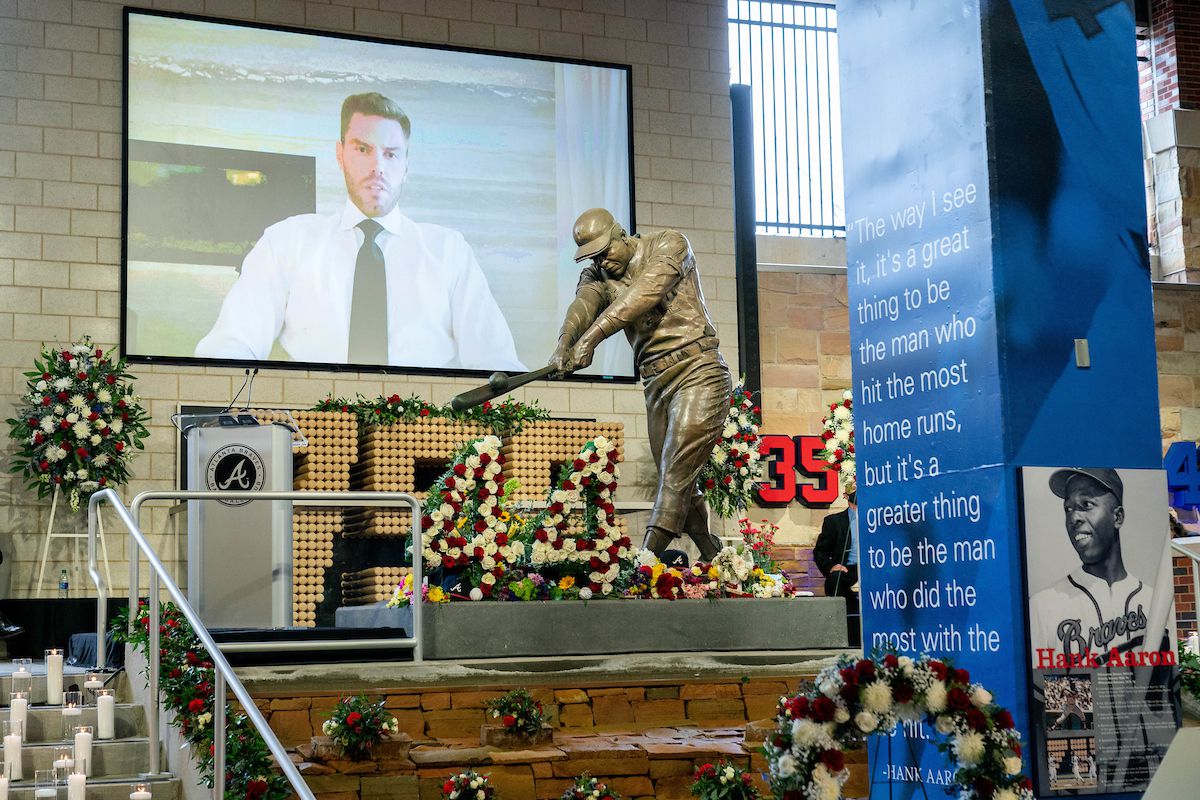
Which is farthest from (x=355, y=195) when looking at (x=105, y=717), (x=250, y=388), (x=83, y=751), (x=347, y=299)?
(x=83, y=751)

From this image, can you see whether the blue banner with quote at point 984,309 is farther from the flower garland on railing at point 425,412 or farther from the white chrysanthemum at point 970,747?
the flower garland on railing at point 425,412

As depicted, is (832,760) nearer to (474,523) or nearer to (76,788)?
(76,788)

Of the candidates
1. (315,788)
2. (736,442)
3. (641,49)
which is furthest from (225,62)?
(315,788)

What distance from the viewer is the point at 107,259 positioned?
442 inches

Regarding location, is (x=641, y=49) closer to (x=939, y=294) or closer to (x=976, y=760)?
(x=939, y=294)

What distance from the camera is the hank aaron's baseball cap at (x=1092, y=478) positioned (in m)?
4.05

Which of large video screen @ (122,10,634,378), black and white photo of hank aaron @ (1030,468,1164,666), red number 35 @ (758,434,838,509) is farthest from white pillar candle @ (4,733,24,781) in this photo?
red number 35 @ (758,434,838,509)

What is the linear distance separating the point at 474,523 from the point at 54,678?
204 cm

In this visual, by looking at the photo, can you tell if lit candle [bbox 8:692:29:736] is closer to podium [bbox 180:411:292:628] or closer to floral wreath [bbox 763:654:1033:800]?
podium [bbox 180:411:292:628]

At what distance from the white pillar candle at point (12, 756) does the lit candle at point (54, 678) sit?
0.86 metres

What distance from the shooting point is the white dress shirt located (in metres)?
11.5

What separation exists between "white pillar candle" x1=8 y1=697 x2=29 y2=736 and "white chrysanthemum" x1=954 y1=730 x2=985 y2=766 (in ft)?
13.7

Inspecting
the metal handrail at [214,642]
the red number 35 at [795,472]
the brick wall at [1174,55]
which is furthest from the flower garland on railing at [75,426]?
the brick wall at [1174,55]

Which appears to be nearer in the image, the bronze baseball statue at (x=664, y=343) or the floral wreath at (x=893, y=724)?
the floral wreath at (x=893, y=724)
